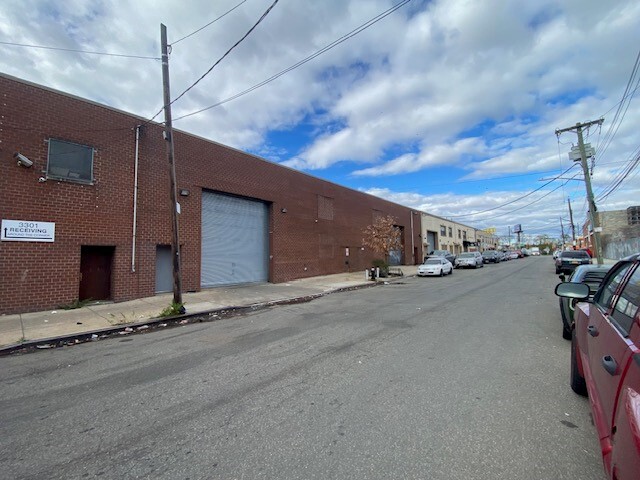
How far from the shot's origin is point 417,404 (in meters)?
3.90

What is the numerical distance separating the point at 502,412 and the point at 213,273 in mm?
15063

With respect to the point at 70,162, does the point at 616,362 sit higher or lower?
lower

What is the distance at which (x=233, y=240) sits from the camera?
18188mm

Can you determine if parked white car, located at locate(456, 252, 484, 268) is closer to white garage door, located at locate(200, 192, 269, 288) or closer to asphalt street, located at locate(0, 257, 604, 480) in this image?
white garage door, located at locate(200, 192, 269, 288)

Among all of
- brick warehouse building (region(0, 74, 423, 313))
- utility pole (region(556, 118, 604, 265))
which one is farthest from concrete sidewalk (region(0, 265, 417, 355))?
utility pole (region(556, 118, 604, 265))

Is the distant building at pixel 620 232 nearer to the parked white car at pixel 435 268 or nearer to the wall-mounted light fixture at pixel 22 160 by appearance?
the parked white car at pixel 435 268

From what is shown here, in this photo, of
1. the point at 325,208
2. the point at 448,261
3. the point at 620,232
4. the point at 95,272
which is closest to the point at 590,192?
the point at 448,261

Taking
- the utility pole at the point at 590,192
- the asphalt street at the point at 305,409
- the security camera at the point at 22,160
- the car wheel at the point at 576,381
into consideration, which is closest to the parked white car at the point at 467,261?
the utility pole at the point at 590,192

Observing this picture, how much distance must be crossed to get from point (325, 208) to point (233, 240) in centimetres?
874

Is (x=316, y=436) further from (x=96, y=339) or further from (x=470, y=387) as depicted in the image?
(x=96, y=339)

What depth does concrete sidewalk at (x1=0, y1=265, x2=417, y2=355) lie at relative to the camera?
789cm

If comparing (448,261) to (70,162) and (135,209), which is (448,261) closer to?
(135,209)

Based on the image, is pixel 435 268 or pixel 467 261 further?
pixel 467 261

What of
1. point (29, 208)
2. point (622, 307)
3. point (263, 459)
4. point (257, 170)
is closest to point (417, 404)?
point (263, 459)
